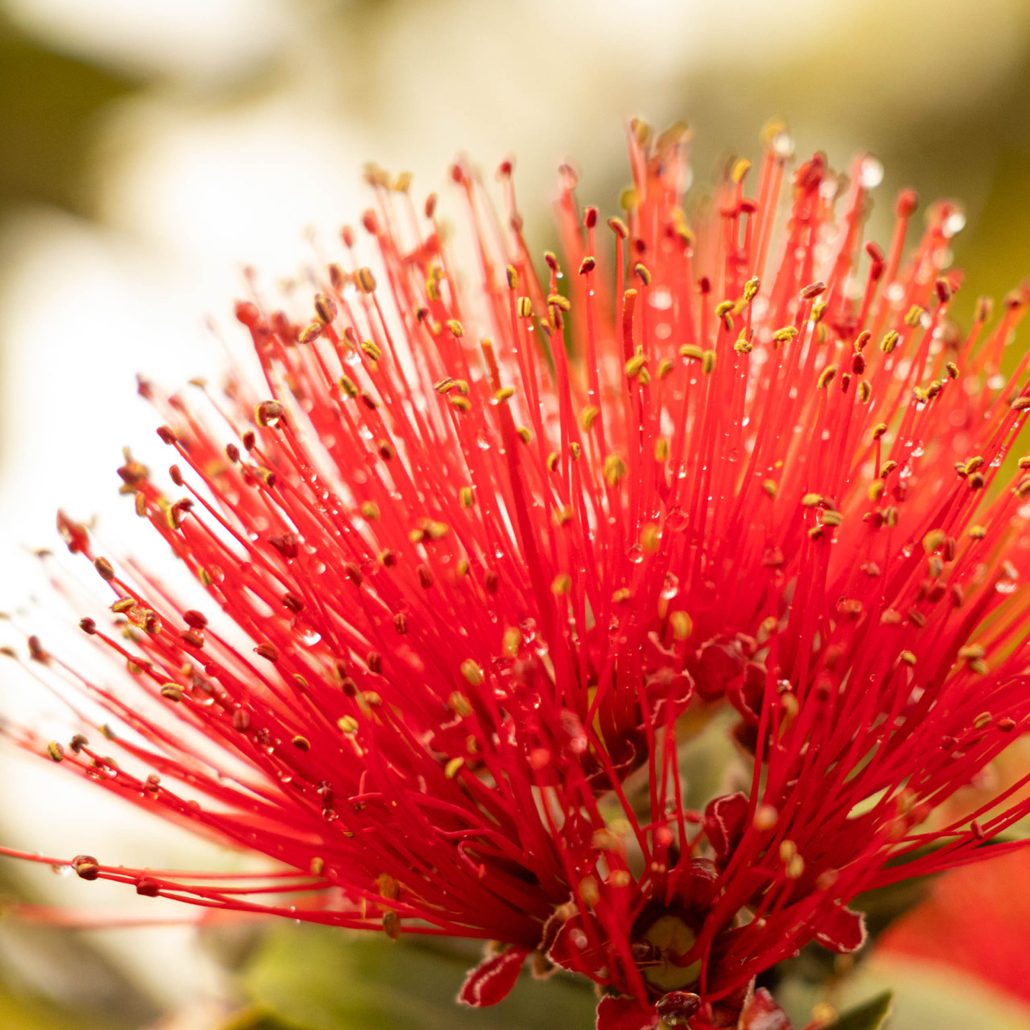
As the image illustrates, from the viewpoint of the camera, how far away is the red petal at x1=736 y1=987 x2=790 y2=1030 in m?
0.94

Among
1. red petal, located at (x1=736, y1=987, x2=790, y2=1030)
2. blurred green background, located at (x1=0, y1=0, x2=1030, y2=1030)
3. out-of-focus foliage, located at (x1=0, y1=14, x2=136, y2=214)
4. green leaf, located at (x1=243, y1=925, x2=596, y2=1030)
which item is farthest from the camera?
out-of-focus foliage, located at (x1=0, y1=14, x2=136, y2=214)

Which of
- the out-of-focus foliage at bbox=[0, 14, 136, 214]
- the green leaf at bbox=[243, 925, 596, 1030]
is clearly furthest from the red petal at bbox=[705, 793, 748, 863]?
the out-of-focus foliage at bbox=[0, 14, 136, 214]

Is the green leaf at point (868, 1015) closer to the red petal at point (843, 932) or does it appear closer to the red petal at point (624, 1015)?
the red petal at point (843, 932)

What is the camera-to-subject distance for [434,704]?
1.08 metres

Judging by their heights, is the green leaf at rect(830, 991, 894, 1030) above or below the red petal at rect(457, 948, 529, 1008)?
above

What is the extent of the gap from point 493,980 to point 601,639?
0.33 meters

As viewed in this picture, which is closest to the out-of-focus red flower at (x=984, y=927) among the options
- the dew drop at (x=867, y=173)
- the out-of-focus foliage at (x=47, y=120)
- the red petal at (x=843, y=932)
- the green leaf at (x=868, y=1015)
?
the green leaf at (x=868, y=1015)

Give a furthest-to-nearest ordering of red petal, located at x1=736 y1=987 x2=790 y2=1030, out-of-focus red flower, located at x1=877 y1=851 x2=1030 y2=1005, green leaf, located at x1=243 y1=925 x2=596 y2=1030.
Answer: out-of-focus red flower, located at x1=877 y1=851 x2=1030 y2=1005 < green leaf, located at x1=243 y1=925 x2=596 y2=1030 < red petal, located at x1=736 y1=987 x2=790 y2=1030

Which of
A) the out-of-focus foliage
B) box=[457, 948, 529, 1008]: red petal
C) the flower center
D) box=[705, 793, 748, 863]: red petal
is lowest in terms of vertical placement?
box=[457, 948, 529, 1008]: red petal

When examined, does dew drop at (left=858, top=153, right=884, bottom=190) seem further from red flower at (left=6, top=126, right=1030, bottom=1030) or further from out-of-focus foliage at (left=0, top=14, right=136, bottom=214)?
out-of-focus foliage at (left=0, top=14, right=136, bottom=214)

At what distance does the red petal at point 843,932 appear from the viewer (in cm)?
98

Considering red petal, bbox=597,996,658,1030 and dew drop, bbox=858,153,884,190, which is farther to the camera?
dew drop, bbox=858,153,884,190

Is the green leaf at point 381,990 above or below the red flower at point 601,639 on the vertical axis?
below

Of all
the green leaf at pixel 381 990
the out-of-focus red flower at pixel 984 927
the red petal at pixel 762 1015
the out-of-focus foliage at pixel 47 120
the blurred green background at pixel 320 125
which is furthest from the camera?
the out-of-focus foliage at pixel 47 120
